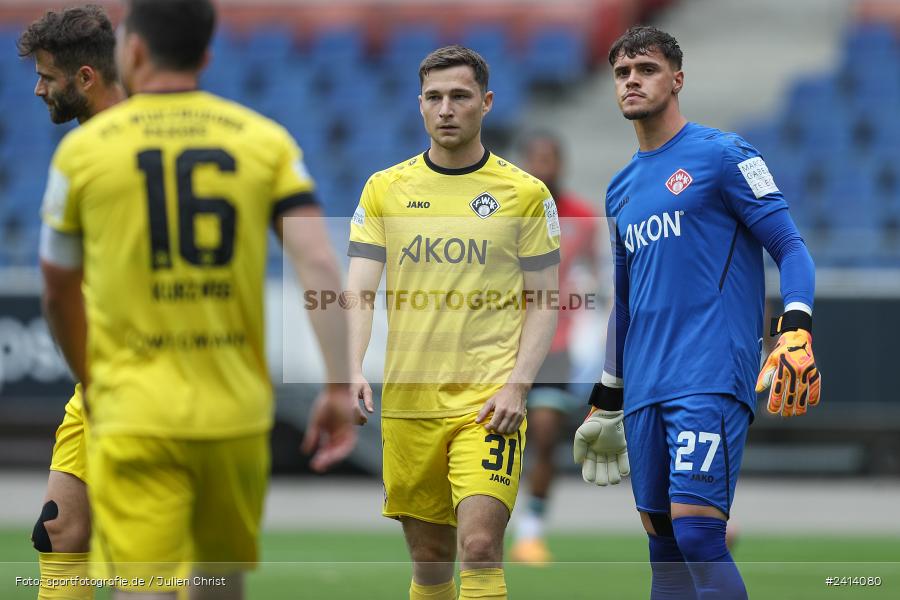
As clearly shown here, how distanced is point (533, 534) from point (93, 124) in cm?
557

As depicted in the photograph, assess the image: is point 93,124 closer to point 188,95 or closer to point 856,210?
point 188,95

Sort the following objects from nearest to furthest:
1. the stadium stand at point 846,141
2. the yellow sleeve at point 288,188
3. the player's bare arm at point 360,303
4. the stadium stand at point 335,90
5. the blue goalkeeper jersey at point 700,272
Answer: the yellow sleeve at point 288,188
the blue goalkeeper jersey at point 700,272
the player's bare arm at point 360,303
the stadium stand at point 846,141
the stadium stand at point 335,90

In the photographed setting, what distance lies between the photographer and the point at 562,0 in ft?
66.2

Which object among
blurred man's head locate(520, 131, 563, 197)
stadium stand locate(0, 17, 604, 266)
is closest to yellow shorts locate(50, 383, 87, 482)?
blurred man's head locate(520, 131, 563, 197)

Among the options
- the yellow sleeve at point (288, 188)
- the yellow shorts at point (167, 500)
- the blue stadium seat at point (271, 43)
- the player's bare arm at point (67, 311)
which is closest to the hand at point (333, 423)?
the yellow shorts at point (167, 500)

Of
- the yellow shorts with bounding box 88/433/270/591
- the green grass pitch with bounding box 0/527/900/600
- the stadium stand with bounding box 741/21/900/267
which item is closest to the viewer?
the yellow shorts with bounding box 88/433/270/591

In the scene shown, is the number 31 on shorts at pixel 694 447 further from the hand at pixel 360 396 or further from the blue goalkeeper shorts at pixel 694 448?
the hand at pixel 360 396

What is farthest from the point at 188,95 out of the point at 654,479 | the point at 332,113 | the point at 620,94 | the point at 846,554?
the point at 332,113

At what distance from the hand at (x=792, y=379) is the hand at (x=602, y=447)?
990 mm

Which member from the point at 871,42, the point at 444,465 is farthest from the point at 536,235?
the point at 871,42

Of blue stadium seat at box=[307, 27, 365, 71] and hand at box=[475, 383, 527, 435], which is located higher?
blue stadium seat at box=[307, 27, 365, 71]

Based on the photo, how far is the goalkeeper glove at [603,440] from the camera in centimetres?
559

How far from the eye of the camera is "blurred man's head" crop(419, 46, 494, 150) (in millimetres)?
5480

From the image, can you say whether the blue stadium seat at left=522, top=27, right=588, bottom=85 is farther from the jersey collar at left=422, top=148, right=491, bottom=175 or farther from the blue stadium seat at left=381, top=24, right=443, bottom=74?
the jersey collar at left=422, top=148, right=491, bottom=175
